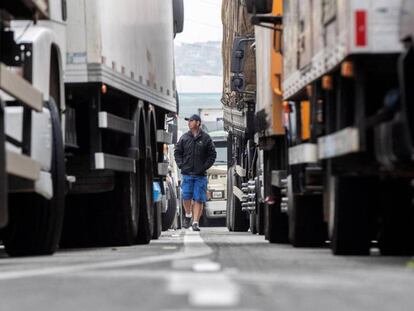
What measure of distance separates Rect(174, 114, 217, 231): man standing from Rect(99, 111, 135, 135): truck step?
879cm

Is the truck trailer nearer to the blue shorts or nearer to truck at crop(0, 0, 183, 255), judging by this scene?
truck at crop(0, 0, 183, 255)

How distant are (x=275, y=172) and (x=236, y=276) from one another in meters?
6.89

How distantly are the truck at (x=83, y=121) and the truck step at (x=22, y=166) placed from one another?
0.01 m

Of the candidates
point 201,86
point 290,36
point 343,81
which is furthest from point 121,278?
point 201,86

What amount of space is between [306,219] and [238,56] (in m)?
8.24


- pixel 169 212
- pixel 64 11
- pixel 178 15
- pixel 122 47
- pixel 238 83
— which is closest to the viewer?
pixel 64 11

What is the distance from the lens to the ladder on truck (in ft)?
33.3

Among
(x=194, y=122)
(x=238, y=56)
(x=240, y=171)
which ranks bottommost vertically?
(x=240, y=171)

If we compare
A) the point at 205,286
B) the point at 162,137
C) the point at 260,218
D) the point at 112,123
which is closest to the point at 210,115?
the point at 260,218

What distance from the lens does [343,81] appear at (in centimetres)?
1098

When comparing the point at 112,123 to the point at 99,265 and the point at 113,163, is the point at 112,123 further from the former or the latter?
the point at 99,265

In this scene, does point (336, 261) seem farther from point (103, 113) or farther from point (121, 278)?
point (103, 113)

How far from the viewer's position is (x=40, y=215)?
487 inches

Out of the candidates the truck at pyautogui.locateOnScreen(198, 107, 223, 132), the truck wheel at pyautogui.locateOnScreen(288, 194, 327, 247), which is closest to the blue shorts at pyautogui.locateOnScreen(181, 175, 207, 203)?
the truck wheel at pyautogui.locateOnScreen(288, 194, 327, 247)
